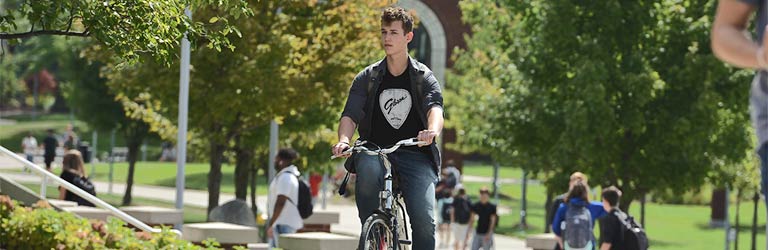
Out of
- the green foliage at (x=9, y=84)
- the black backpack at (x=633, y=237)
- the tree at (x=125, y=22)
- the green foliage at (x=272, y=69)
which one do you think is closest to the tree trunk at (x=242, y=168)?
the green foliage at (x=272, y=69)

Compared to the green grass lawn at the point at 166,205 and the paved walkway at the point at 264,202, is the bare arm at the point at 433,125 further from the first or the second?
the green grass lawn at the point at 166,205

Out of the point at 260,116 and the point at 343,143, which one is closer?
the point at 343,143

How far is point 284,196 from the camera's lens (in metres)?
15.1

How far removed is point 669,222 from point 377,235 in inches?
1680

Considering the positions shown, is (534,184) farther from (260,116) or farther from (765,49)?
(765,49)

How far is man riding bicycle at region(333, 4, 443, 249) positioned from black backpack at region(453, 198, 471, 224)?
21.8 m

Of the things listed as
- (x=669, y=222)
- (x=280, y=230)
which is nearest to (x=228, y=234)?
(x=280, y=230)

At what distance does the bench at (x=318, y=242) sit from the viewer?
44.8ft

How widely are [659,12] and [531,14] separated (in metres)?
2.24

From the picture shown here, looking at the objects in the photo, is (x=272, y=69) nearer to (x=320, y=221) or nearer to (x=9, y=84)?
(x=320, y=221)

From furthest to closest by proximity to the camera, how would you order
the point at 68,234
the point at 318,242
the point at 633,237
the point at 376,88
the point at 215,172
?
the point at 215,172, the point at 633,237, the point at 318,242, the point at 68,234, the point at 376,88

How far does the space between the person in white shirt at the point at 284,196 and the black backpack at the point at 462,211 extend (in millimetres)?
14805

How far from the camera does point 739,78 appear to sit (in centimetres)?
2694

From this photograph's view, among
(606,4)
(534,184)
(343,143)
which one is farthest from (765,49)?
(534,184)
